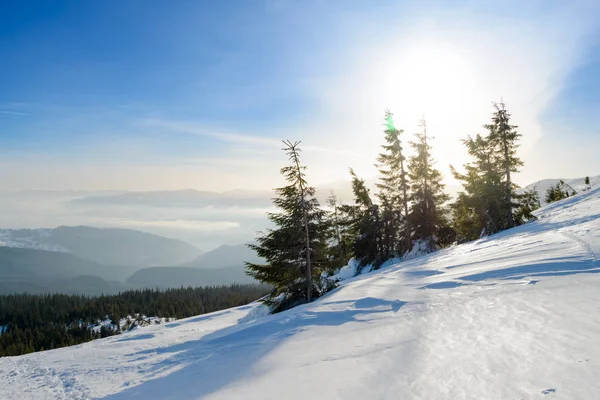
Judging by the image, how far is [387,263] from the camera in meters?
33.2

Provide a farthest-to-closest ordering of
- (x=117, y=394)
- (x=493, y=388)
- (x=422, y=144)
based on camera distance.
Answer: (x=422, y=144)
(x=117, y=394)
(x=493, y=388)

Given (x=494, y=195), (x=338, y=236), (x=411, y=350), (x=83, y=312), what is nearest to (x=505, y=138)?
(x=494, y=195)

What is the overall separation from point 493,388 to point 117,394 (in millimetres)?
7983

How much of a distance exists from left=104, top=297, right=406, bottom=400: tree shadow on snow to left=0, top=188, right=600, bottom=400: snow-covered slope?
5 centimetres

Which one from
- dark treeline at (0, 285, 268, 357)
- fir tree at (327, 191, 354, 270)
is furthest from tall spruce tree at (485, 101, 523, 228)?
dark treeline at (0, 285, 268, 357)

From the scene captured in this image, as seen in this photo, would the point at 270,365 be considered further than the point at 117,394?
No

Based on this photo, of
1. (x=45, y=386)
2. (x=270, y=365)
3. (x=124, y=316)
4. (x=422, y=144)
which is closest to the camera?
(x=270, y=365)

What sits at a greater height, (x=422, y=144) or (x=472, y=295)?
(x=422, y=144)

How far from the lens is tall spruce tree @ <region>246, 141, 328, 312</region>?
20266mm

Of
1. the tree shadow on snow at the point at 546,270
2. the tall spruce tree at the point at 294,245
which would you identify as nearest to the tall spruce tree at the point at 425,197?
the tall spruce tree at the point at 294,245

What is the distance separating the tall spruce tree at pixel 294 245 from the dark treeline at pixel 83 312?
108 m

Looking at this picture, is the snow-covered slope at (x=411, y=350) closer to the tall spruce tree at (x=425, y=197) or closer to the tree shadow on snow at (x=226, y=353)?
the tree shadow on snow at (x=226, y=353)

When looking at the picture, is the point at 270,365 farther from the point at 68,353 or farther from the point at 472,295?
the point at 68,353

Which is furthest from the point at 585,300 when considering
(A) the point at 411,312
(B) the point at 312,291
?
(B) the point at 312,291
